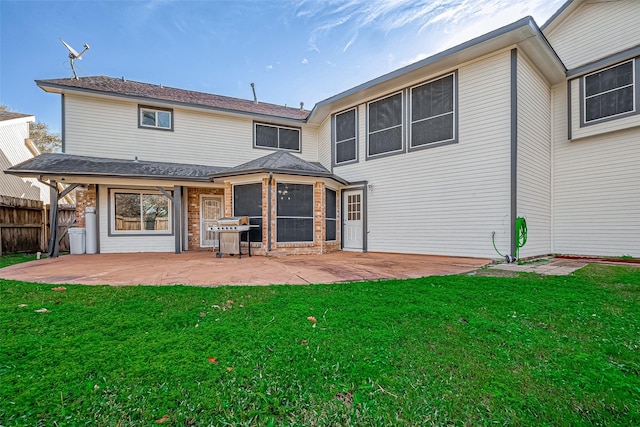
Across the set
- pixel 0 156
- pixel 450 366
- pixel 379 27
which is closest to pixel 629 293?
pixel 450 366

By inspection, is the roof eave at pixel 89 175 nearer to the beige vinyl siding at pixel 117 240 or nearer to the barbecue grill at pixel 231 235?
the beige vinyl siding at pixel 117 240

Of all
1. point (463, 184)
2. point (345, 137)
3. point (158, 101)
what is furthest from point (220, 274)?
point (158, 101)

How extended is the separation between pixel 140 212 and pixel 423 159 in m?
9.18

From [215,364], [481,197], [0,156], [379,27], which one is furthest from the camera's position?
[0,156]

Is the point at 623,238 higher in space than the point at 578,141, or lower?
lower

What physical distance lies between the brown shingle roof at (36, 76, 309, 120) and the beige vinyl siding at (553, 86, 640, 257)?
9.15 meters

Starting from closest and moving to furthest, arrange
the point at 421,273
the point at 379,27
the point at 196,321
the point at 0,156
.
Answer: the point at 196,321 < the point at 421,273 < the point at 379,27 < the point at 0,156

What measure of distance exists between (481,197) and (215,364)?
24.0 ft

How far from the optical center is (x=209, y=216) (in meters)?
11.1

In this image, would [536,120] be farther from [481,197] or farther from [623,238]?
[623,238]

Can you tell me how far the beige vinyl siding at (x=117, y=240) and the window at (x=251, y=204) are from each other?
307 cm

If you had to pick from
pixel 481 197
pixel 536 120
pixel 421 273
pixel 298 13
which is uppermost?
pixel 298 13

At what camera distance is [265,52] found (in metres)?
13.8

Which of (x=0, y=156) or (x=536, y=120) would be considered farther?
(x=0, y=156)
